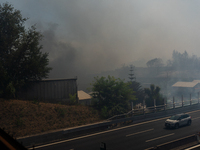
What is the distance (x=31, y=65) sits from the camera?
778 inches

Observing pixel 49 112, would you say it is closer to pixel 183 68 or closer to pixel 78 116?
pixel 78 116

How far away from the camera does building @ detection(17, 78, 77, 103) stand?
20328 millimetres

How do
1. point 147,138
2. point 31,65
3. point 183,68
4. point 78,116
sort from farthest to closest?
point 183,68
point 31,65
point 78,116
point 147,138

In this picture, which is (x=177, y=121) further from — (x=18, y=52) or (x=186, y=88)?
(x=186, y=88)

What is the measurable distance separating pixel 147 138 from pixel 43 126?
29.1ft

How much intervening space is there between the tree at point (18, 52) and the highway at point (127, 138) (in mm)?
9941

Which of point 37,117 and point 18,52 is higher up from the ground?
point 18,52

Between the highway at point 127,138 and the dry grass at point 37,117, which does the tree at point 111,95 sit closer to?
the dry grass at point 37,117

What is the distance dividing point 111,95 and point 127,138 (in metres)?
7.36

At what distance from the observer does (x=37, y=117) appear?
15.4m

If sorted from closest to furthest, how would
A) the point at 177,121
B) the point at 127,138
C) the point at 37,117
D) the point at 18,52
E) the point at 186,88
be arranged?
the point at 127,138
the point at 37,117
the point at 177,121
the point at 18,52
the point at 186,88

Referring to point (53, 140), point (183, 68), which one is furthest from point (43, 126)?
point (183, 68)

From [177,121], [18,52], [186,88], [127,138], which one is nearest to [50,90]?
[18,52]

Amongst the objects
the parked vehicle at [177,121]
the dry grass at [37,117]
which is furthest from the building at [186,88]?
the dry grass at [37,117]
